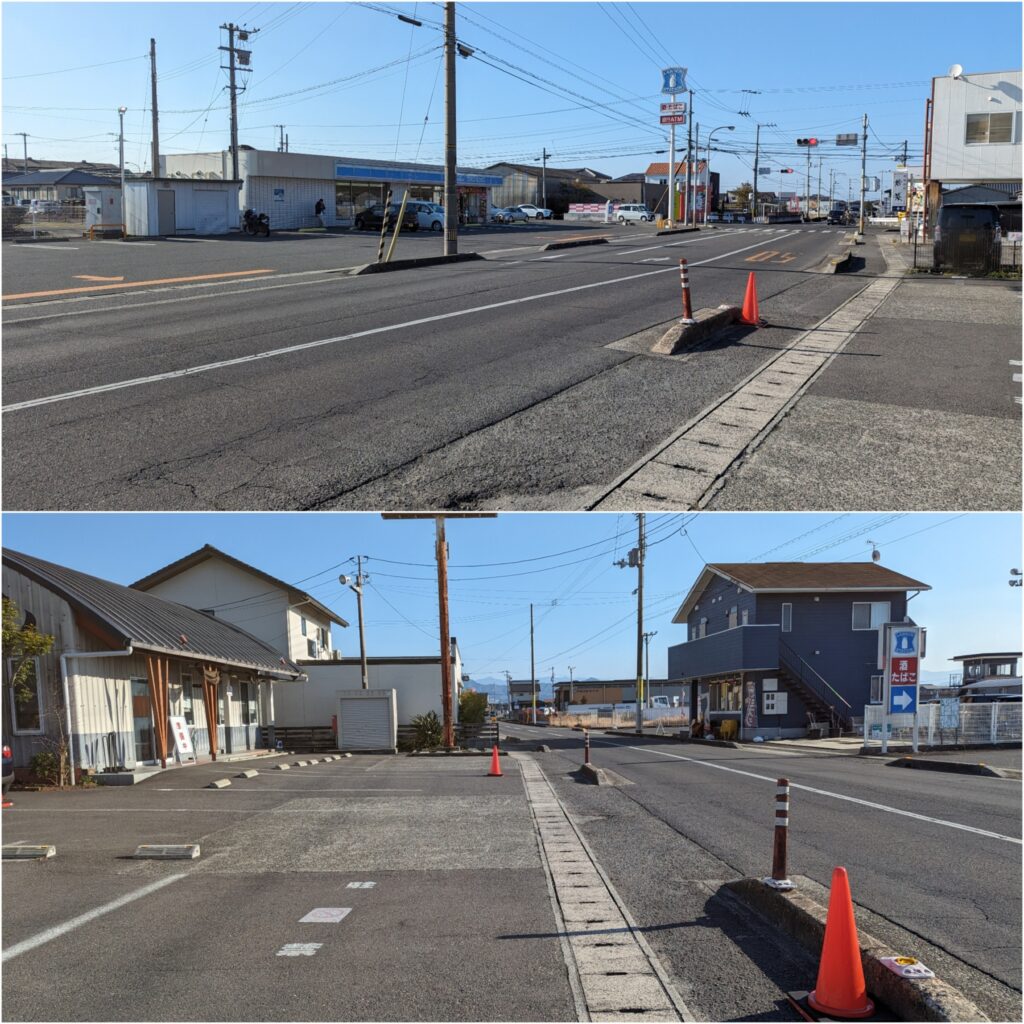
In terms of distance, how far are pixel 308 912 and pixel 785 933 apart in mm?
3262

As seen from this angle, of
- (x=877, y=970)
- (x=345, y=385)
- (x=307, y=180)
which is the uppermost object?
(x=307, y=180)

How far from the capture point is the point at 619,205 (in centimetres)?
9450

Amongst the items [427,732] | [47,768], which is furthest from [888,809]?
[427,732]

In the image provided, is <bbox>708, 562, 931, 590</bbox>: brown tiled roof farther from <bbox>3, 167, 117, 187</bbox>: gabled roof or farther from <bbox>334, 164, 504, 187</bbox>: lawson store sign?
<bbox>3, 167, 117, 187</bbox>: gabled roof

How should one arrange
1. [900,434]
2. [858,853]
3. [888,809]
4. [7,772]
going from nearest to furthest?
[858,853]
[900,434]
[888,809]
[7,772]

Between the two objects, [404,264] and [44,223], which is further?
[44,223]

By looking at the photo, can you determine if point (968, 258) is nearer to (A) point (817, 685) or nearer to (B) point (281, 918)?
(A) point (817, 685)

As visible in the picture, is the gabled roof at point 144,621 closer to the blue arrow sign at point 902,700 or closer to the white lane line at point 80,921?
the white lane line at point 80,921

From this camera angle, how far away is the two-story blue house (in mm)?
36094

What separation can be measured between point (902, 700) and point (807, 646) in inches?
439

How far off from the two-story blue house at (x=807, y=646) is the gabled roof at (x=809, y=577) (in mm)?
37

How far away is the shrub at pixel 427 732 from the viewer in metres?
32.0

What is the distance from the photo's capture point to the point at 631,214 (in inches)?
3398

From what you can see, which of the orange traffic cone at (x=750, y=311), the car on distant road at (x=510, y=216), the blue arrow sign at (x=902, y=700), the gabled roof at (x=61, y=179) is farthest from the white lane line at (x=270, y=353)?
the gabled roof at (x=61, y=179)
